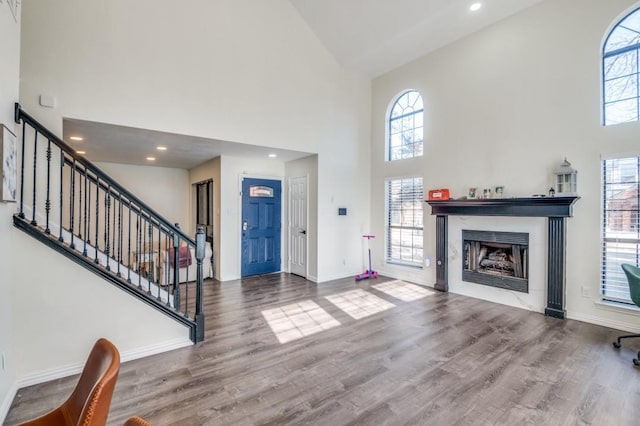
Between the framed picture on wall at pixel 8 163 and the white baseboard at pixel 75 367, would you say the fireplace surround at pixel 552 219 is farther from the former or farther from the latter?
the framed picture on wall at pixel 8 163

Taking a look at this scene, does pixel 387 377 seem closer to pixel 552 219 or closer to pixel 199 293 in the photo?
pixel 199 293

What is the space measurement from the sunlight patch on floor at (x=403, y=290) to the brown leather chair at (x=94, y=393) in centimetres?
422

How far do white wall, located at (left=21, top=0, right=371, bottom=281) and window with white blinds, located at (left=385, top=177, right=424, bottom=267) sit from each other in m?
0.63

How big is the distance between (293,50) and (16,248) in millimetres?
4778

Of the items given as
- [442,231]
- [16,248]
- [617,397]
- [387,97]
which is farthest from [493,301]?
[16,248]

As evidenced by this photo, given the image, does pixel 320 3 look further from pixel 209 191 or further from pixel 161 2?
pixel 209 191

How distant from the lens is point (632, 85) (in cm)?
367

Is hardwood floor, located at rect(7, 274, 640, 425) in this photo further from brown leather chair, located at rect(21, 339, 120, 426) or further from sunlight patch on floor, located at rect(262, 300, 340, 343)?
brown leather chair, located at rect(21, 339, 120, 426)

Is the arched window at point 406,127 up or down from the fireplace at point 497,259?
up

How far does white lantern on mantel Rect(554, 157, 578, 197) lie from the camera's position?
3908 millimetres

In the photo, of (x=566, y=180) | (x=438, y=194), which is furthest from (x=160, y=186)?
(x=566, y=180)

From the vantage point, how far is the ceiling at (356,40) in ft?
14.5

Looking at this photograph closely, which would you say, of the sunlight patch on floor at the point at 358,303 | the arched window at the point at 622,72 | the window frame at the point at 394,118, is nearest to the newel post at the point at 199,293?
the sunlight patch on floor at the point at 358,303

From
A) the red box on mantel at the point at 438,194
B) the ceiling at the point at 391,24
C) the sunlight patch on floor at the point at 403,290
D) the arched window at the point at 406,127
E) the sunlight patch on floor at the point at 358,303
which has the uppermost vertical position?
the ceiling at the point at 391,24
